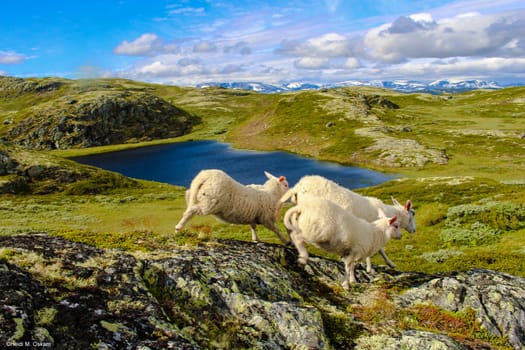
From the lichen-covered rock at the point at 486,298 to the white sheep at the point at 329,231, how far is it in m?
1.97

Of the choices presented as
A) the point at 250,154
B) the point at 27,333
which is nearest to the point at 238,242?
the point at 27,333

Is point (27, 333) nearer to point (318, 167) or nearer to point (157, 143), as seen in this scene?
point (318, 167)

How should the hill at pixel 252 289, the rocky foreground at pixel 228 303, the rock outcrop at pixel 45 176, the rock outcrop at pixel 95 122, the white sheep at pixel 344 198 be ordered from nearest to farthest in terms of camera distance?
the rocky foreground at pixel 228 303, the hill at pixel 252 289, the white sheep at pixel 344 198, the rock outcrop at pixel 45 176, the rock outcrop at pixel 95 122

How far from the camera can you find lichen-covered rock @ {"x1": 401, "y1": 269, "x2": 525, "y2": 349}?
10234mm

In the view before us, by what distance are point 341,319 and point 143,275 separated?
4.86 m

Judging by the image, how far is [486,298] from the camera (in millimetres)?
10930

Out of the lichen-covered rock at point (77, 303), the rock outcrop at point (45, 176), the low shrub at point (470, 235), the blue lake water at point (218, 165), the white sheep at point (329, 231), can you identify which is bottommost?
the blue lake water at point (218, 165)

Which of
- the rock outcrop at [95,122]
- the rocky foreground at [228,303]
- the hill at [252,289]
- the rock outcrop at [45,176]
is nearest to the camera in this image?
the rocky foreground at [228,303]

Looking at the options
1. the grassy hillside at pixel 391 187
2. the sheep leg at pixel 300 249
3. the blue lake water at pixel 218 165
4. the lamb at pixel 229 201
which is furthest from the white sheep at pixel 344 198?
the blue lake water at pixel 218 165

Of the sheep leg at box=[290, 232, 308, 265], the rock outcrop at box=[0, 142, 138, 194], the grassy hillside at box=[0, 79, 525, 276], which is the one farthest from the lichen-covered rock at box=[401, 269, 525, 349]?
the rock outcrop at box=[0, 142, 138, 194]

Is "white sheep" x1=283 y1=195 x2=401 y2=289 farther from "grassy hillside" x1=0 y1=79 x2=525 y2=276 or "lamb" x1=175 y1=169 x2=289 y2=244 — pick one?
"grassy hillside" x1=0 y1=79 x2=525 y2=276

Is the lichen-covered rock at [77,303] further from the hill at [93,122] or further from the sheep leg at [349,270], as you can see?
the hill at [93,122]

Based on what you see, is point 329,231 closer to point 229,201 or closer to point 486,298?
point 229,201

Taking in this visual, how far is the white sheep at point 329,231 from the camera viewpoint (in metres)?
11.8
